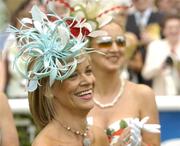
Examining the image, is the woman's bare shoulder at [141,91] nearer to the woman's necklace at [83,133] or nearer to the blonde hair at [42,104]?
the woman's necklace at [83,133]

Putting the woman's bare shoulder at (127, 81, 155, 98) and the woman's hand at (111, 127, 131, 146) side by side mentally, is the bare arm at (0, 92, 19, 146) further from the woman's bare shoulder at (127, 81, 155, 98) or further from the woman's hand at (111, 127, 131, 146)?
the woman's bare shoulder at (127, 81, 155, 98)

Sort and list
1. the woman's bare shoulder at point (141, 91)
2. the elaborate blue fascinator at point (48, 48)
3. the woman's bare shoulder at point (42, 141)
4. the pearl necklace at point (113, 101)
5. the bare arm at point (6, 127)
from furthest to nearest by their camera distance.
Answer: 1. the pearl necklace at point (113, 101)
2. the woman's bare shoulder at point (141, 91)
3. the bare arm at point (6, 127)
4. the elaborate blue fascinator at point (48, 48)
5. the woman's bare shoulder at point (42, 141)

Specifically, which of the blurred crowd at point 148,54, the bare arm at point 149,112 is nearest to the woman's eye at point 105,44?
the bare arm at point 149,112

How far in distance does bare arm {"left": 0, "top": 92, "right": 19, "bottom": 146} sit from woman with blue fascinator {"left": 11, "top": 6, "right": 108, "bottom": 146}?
0.42m

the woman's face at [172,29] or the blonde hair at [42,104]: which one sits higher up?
the woman's face at [172,29]

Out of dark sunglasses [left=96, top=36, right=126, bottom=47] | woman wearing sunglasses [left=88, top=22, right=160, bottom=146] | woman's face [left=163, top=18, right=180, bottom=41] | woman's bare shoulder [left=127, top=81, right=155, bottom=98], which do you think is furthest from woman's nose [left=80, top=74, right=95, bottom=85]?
woman's face [left=163, top=18, right=180, bottom=41]

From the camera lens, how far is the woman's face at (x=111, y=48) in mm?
6938

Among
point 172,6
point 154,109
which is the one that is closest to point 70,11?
point 154,109

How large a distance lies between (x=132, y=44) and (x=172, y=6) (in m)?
1.05

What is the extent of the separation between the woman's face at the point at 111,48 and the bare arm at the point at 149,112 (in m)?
0.33

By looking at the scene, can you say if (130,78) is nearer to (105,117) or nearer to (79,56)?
(105,117)

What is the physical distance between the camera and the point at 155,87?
9227 millimetres

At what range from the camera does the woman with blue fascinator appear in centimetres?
511

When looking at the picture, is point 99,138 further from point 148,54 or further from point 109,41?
point 148,54
